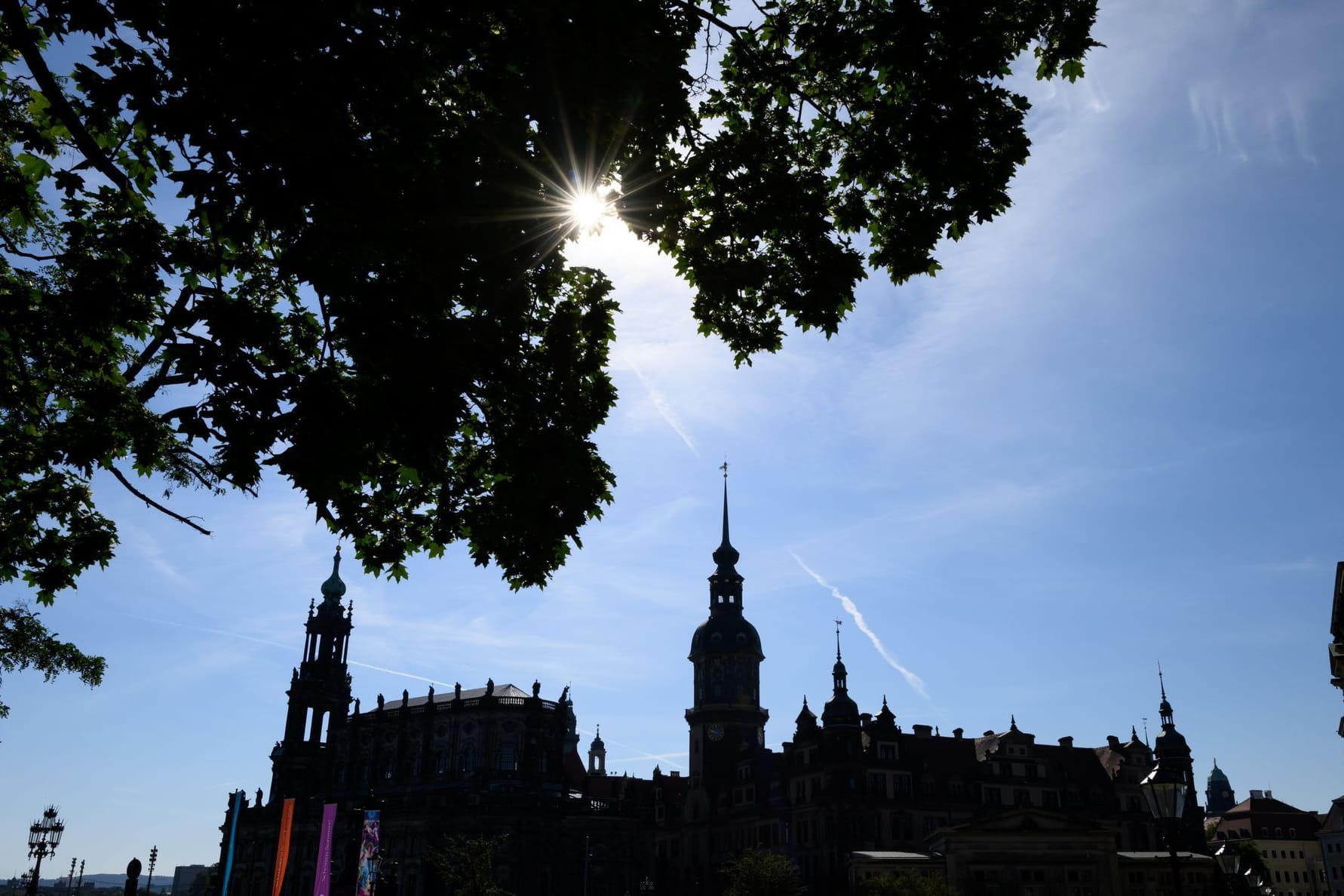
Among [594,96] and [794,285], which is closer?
[594,96]

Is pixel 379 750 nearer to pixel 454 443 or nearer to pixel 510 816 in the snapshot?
pixel 510 816

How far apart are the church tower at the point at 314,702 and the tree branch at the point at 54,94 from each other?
9457 centimetres

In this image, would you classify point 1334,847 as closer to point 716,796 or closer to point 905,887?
point 716,796

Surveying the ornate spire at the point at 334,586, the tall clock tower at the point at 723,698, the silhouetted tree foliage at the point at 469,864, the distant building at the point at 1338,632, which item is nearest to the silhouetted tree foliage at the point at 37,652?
the distant building at the point at 1338,632

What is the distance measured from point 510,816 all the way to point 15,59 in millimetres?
80602

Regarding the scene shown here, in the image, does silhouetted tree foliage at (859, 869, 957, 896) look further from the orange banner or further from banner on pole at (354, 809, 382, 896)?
the orange banner

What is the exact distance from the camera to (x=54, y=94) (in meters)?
10.1

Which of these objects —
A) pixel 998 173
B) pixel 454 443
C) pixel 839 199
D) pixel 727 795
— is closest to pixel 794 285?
pixel 839 199

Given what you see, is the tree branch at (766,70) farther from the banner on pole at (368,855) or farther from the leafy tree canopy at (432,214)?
the banner on pole at (368,855)

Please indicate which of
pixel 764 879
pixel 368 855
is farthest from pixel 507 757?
pixel 368 855

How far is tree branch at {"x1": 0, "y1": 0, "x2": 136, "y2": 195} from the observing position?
9.75 m

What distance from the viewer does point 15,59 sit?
1247 cm

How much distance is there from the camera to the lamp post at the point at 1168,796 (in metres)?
18.4

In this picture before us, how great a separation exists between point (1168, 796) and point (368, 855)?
33960 millimetres
